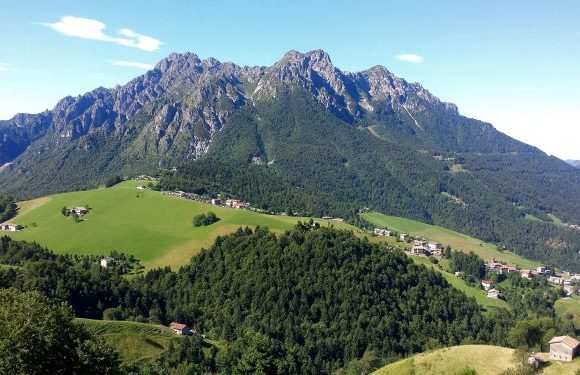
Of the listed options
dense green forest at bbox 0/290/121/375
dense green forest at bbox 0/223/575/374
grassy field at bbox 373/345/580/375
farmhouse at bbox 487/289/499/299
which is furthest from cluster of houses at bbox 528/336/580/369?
farmhouse at bbox 487/289/499/299

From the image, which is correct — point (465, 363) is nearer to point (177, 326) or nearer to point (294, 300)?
point (177, 326)

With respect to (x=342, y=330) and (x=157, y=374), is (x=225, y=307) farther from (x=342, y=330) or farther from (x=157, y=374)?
(x=157, y=374)

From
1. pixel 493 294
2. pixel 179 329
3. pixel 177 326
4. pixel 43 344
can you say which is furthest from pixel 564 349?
pixel 493 294

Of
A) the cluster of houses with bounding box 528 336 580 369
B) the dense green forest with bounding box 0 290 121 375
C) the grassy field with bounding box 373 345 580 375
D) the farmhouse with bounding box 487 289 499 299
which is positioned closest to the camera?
the dense green forest with bounding box 0 290 121 375

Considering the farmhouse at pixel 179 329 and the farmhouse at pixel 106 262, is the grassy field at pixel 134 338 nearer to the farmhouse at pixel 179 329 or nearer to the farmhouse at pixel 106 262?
the farmhouse at pixel 179 329

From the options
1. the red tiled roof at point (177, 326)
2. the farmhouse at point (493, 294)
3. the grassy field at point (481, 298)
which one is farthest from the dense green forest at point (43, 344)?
the farmhouse at point (493, 294)

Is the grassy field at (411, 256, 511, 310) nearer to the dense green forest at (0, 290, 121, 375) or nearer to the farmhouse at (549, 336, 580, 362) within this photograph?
the farmhouse at (549, 336, 580, 362)
